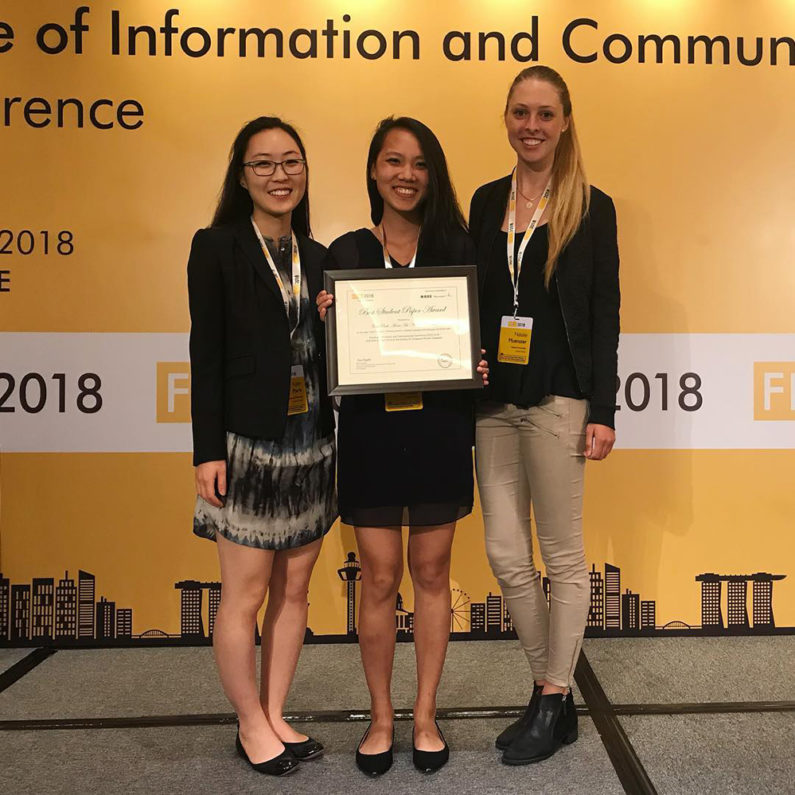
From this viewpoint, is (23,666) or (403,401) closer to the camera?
(403,401)

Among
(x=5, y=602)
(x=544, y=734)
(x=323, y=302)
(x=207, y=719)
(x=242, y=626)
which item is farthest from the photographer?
(x=5, y=602)

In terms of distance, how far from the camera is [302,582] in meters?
2.08

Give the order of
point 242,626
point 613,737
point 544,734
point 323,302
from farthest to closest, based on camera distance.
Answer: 1. point 613,737
2. point 544,734
3. point 242,626
4. point 323,302

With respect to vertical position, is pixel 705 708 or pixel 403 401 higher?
pixel 403 401

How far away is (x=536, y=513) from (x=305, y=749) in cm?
96

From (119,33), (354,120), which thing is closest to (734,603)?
(354,120)

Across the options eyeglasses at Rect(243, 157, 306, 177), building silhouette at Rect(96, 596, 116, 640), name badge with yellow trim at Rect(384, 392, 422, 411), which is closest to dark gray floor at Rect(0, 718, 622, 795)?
building silhouette at Rect(96, 596, 116, 640)

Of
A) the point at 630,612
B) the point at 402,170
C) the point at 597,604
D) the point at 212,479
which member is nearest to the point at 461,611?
the point at 597,604

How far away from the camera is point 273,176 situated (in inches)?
75.3

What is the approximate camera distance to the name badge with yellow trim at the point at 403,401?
1909 millimetres

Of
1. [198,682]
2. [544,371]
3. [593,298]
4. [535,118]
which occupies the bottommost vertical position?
[198,682]

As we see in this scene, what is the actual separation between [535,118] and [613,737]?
1843 mm

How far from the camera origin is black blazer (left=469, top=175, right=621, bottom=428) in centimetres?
200

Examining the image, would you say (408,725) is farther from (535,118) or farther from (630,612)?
(535,118)
